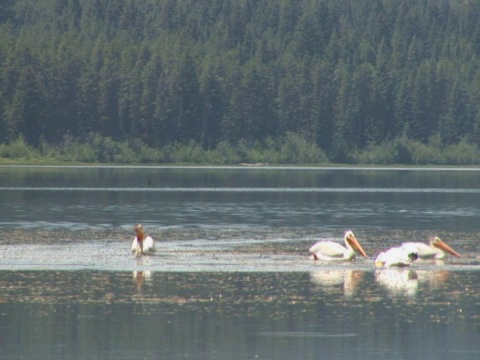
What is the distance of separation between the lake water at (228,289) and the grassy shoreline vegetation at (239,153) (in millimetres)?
77034

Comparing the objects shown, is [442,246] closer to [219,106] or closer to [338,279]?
[338,279]

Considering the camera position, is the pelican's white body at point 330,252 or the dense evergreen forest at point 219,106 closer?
the pelican's white body at point 330,252

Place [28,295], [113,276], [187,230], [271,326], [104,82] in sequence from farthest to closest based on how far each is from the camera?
[104,82], [187,230], [113,276], [28,295], [271,326]

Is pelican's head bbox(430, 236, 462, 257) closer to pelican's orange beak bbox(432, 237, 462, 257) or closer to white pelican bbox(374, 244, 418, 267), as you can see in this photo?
pelican's orange beak bbox(432, 237, 462, 257)

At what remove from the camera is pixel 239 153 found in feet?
460

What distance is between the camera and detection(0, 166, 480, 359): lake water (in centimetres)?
2139

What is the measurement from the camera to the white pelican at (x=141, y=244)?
3409 centimetres

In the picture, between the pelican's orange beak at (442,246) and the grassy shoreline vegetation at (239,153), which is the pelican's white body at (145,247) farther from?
the grassy shoreline vegetation at (239,153)

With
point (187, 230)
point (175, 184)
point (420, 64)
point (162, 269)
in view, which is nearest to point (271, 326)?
point (162, 269)

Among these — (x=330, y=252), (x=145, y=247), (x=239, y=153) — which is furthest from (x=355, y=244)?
(x=239, y=153)

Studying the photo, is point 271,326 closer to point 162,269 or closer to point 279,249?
point 162,269

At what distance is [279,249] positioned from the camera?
3628 centimetres

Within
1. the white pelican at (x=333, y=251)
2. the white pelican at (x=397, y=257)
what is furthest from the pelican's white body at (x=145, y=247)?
the white pelican at (x=397, y=257)

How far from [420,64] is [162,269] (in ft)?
505
